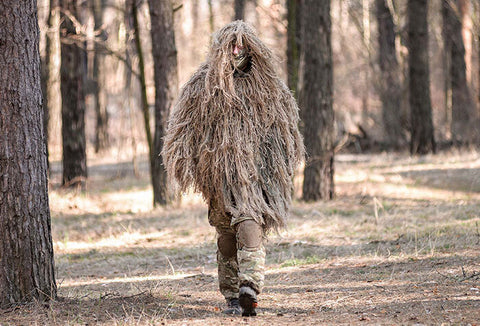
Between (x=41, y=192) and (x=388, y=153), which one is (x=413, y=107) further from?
(x=41, y=192)

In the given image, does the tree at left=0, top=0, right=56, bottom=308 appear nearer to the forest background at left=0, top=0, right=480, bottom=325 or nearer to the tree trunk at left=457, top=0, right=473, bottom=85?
the forest background at left=0, top=0, right=480, bottom=325

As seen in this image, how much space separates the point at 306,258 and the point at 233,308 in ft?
9.14

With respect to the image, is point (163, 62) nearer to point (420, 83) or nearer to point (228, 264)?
point (228, 264)

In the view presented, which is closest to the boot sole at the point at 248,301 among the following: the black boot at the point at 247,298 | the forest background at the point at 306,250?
the black boot at the point at 247,298

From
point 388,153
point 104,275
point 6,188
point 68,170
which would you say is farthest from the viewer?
point 388,153

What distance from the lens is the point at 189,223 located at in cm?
998

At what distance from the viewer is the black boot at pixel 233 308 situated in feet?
16.2

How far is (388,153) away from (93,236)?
12032 mm

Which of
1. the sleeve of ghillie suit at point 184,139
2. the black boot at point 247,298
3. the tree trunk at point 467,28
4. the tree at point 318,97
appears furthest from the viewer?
the tree trunk at point 467,28

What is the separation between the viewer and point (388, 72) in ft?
70.3

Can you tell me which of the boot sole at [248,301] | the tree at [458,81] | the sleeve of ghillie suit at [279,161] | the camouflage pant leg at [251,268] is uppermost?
the tree at [458,81]

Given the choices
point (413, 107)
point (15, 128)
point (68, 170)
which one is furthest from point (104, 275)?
point (413, 107)

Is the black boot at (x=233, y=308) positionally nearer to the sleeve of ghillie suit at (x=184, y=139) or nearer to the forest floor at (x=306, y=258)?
the forest floor at (x=306, y=258)

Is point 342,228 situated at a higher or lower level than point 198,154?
lower
